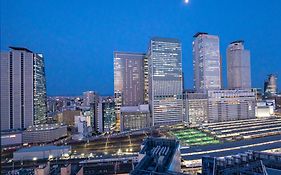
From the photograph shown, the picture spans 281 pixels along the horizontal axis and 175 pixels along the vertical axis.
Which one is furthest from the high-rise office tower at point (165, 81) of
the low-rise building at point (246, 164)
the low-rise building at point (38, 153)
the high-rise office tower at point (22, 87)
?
the low-rise building at point (246, 164)

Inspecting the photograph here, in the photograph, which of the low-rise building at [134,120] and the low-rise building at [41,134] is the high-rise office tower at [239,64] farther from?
the low-rise building at [41,134]

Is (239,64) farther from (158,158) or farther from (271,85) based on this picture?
(158,158)

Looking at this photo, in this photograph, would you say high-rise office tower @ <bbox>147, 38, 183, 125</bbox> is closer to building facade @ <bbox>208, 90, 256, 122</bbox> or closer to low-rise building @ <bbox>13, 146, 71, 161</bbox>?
building facade @ <bbox>208, 90, 256, 122</bbox>

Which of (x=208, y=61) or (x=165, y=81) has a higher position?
(x=208, y=61)

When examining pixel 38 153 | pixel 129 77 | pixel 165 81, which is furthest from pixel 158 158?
pixel 129 77

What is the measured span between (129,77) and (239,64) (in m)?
24.0

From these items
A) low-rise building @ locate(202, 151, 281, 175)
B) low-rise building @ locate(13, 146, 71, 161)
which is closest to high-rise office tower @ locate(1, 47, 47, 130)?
low-rise building @ locate(13, 146, 71, 161)

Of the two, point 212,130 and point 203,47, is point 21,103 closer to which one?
point 212,130

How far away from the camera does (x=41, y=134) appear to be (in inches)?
1153

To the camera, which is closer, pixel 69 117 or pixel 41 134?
pixel 41 134

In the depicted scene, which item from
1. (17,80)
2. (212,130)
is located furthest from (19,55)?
(212,130)

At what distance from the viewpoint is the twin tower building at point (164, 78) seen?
3960cm

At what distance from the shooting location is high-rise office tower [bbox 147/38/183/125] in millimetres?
39688

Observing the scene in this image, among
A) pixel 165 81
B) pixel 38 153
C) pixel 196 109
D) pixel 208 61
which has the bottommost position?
pixel 38 153
